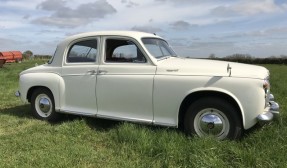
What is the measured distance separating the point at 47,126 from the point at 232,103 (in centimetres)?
342

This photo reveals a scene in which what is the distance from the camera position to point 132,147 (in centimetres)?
552

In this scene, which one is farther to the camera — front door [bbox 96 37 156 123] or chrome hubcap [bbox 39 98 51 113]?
chrome hubcap [bbox 39 98 51 113]

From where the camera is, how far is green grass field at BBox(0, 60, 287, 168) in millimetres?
4867

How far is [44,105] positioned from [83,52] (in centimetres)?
143

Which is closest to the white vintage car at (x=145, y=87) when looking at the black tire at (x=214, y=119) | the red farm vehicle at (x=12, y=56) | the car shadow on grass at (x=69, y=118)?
the black tire at (x=214, y=119)

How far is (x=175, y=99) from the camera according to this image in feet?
19.6

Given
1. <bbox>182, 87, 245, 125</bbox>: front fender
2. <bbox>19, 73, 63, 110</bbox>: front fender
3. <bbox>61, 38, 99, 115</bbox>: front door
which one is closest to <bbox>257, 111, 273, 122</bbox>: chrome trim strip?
<bbox>182, 87, 245, 125</bbox>: front fender

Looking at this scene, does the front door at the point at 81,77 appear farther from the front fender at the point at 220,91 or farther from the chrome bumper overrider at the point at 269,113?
the chrome bumper overrider at the point at 269,113

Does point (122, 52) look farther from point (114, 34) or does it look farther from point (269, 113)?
point (269, 113)

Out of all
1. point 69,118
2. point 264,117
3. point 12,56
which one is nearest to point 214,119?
point 264,117

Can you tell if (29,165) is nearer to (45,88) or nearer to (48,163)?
(48,163)

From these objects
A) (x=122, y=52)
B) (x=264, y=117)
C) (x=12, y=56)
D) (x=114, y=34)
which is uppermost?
(x=114, y=34)

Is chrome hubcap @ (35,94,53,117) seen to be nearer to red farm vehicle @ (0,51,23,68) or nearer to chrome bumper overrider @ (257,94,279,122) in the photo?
chrome bumper overrider @ (257,94,279,122)

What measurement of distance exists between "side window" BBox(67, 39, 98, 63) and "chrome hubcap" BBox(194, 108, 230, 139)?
2393mm
